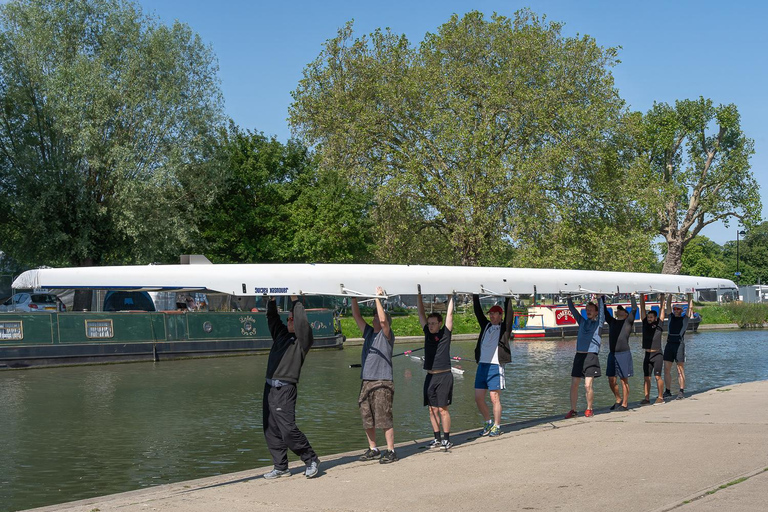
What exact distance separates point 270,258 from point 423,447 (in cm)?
3935

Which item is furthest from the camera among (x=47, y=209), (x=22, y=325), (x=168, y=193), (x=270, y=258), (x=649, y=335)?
(x=270, y=258)

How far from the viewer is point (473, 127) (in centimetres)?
4641

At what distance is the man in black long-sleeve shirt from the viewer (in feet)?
32.4

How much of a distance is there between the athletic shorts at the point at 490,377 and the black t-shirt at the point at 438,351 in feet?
3.91

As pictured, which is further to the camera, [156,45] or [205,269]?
[156,45]

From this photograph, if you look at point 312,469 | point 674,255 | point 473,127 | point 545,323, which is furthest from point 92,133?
point 674,255

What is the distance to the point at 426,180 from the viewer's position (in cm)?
4722

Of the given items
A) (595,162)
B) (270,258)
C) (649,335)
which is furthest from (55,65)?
(649,335)

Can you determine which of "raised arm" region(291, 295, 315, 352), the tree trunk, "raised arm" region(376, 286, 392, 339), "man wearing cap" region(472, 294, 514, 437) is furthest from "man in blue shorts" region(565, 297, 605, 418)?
the tree trunk

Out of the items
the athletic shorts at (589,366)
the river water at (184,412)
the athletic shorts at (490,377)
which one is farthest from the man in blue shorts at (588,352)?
the athletic shorts at (490,377)

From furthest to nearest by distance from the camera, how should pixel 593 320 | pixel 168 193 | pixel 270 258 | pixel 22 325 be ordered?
pixel 270 258
pixel 168 193
pixel 22 325
pixel 593 320

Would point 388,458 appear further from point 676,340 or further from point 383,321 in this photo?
point 676,340

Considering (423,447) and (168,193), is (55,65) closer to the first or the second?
(168,193)

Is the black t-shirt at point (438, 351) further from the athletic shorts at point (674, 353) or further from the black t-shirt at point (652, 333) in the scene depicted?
the athletic shorts at point (674, 353)
